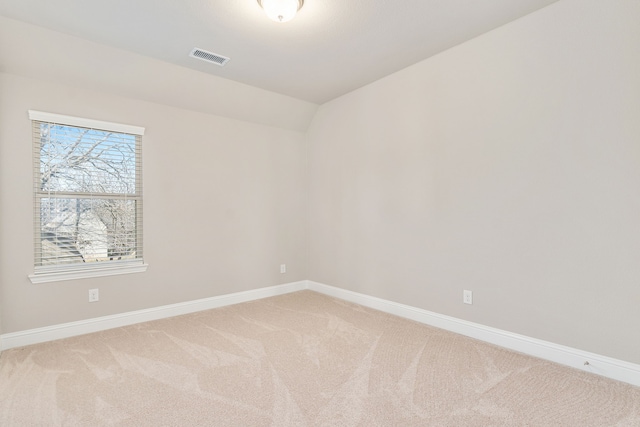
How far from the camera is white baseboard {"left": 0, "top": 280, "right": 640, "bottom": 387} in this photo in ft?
7.42

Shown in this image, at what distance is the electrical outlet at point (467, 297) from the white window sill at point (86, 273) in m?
3.17

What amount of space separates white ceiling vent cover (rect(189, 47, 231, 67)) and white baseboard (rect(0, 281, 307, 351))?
2587 mm

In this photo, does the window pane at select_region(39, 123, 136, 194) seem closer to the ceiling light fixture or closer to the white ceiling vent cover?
the white ceiling vent cover

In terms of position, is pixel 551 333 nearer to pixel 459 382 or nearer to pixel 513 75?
pixel 459 382

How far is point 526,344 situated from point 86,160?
13.7 feet

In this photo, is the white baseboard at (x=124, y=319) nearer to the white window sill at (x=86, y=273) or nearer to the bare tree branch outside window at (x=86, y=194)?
the white window sill at (x=86, y=273)

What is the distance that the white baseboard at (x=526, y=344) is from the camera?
2.19 m

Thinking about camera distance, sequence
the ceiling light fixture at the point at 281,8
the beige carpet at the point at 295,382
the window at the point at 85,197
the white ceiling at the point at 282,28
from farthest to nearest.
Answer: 1. the window at the point at 85,197
2. the white ceiling at the point at 282,28
3. the ceiling light fixture at the point at 281,8
4. the beige carpet at the point at 295,382

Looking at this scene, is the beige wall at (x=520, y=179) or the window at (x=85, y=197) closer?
the beige wall at (x=520, y=179)

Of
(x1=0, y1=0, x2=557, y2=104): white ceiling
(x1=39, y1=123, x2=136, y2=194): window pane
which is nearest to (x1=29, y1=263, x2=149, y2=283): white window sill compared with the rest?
(x1=39, y1=123, x2=136, y2=194): window pane

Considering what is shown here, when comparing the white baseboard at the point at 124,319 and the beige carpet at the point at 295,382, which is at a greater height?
the white baseboard at the point at 124,319

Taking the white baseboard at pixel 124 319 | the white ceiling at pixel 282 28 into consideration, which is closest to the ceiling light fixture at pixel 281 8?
the white ceiling at pixel 282 28

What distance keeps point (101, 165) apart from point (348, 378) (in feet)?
9.78

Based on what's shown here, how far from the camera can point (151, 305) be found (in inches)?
137
